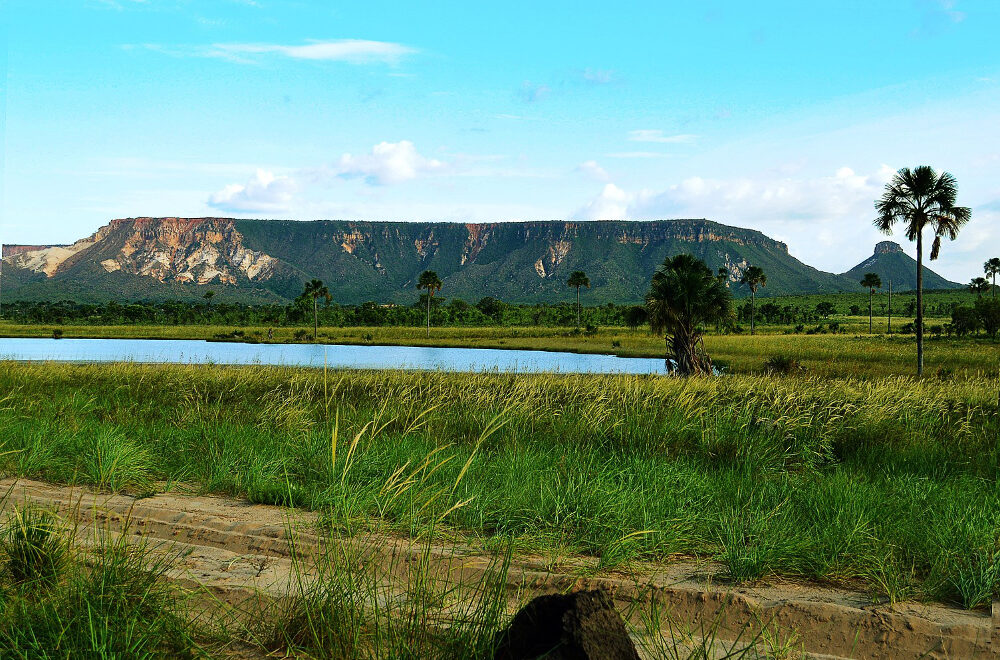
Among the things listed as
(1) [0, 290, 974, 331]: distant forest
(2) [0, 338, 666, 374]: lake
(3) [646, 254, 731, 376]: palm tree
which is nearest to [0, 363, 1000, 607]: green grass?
(3) [646, 254, 731, 376]: palm tree

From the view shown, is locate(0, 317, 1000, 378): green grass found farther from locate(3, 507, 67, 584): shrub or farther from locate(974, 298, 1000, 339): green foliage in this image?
locate(3, 507, 67, 584): shrub

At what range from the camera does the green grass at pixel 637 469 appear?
17.9 feet

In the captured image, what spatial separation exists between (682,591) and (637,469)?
11.2ft

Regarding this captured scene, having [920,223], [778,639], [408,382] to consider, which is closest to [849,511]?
[778,639]

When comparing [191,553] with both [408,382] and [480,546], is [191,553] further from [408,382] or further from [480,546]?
[408,382]

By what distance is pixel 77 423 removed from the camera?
448 inches

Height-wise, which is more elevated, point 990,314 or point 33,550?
point 990,314

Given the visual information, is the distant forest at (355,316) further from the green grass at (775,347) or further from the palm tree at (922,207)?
the palm tree at (922,207)

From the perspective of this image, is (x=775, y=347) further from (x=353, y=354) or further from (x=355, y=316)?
(x=355, y=316)

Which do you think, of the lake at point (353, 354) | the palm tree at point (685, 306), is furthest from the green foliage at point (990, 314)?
the palm tree at point (685, 306)

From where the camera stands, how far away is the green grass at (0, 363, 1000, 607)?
5469 millimetres

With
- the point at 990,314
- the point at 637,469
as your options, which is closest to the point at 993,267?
the point at 990,314

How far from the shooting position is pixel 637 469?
8.14m

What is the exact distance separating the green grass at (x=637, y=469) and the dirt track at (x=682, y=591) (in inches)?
8.7
